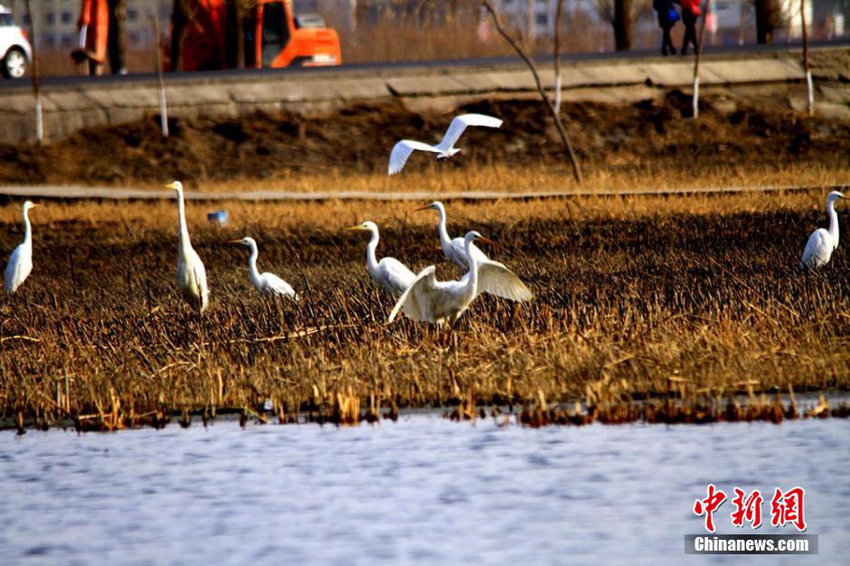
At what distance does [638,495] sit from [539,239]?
10346 mm

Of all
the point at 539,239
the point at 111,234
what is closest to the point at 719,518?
the point at 539,239

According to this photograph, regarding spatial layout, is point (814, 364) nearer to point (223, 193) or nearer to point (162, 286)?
point (162, 286)

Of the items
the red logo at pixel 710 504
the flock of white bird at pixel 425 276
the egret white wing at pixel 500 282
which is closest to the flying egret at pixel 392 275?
the flock of white bird at pixel 425 276

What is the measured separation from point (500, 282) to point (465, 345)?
874 millimetres

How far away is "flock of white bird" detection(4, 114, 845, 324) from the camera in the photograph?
12133 millimetres

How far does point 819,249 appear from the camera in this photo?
1445cm

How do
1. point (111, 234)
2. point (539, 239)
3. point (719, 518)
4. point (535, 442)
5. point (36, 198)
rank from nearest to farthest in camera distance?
point (719, 518)
point (535, 442)
point (539, 239)
point (111, 234)
point (36, 198)

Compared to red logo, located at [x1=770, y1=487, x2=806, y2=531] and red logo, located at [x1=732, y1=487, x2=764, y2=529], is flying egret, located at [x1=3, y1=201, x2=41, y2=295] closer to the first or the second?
red logo, located at [x1=732, y1=487, x2=764, y2=529]

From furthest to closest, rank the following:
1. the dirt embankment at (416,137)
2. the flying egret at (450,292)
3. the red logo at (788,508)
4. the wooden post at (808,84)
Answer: the wooden post at (808,84)
the dirt embankment at (416,137)
the flying egret at (450,292)
the red logo at (788,508)

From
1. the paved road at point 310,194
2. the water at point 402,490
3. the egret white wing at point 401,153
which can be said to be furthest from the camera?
the paved road at point 310,194

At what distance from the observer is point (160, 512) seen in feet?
29.1

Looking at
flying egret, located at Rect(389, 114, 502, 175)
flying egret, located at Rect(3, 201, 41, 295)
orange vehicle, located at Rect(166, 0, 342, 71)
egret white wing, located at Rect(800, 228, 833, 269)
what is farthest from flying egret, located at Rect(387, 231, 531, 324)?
orange vehicle, located at Rect(166, 0, 342, 71)

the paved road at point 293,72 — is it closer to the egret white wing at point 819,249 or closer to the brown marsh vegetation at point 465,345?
the brown marsh vegetation at point 465,345

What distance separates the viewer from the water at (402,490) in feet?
26.7
